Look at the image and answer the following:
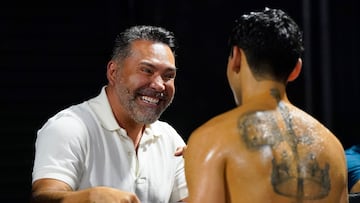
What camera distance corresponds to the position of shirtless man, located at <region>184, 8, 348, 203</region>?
1.80m

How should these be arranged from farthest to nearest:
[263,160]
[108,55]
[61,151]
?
[108,55] < [61,151] < [263,160]

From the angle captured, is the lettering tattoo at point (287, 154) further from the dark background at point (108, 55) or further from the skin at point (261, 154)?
the dark background at point (108, 55)

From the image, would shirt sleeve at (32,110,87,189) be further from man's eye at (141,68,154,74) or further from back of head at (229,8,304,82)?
back of head at (229,8,304,82)

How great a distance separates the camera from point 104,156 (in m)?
2.77

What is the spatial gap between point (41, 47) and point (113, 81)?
42.0 inches

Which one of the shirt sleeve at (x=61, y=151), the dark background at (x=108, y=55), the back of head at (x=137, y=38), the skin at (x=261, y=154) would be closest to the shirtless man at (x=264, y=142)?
the skin at (x=261, y=154)

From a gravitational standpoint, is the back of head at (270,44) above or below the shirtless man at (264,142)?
above

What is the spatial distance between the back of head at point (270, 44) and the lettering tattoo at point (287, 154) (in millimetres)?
64

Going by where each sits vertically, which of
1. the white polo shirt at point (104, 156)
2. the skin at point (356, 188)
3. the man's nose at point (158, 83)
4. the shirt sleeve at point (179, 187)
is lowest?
the skin at point (356, 188)

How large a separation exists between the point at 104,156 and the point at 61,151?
22cm

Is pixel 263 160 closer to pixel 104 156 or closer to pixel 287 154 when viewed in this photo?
pixel 287 154

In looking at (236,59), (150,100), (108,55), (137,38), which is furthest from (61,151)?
(108,55)

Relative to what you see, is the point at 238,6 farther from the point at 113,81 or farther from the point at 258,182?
the point at 258,182

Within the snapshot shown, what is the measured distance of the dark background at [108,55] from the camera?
12.7 ft
